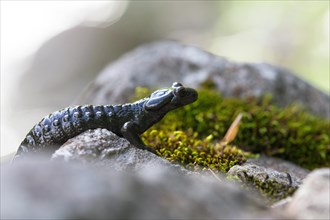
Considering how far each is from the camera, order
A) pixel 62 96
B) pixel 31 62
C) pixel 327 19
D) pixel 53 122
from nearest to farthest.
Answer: pixel 53 122, pixel 62 96, pixel 327 19, pixel 31 62

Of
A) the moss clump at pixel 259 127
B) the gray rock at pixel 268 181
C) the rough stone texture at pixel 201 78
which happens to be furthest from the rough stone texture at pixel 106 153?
the rough stone texture at pixel 201 78

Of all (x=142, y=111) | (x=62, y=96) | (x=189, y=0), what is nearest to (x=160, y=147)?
(x=142, y=111)

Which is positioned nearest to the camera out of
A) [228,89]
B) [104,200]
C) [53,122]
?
[104,200]

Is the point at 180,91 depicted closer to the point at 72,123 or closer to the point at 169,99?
the point at 169,99

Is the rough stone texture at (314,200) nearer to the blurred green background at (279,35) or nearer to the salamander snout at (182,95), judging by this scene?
the salamander snout at (182,95)

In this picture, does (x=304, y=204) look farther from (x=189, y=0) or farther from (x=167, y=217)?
(x=189, y=0)

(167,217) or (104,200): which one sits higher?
(104,200)
